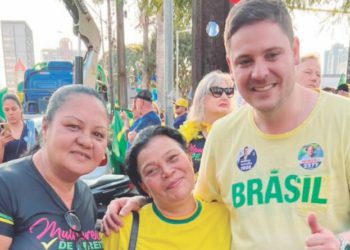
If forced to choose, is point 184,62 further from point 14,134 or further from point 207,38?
point 207,38

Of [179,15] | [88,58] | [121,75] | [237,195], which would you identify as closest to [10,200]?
[237,195]

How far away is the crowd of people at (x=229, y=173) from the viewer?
1.42 meters

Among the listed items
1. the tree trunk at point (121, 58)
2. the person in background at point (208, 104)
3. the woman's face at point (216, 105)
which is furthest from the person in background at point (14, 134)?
the tree trunk at point (121, 58)

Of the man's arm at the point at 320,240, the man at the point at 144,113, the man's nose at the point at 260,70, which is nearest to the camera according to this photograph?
the man's arm at the point at 320,240

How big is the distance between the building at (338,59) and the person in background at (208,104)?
802 cm

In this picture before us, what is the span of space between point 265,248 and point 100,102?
98 centimetres

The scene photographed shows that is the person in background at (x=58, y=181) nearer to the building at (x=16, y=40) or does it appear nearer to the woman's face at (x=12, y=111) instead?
the woman's face at (x=12, y=111)

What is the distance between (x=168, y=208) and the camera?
5.95 ft

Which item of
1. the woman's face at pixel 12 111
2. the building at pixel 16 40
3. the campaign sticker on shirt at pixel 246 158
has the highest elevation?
the building at pixel 16 40

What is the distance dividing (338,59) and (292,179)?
55.6 metres

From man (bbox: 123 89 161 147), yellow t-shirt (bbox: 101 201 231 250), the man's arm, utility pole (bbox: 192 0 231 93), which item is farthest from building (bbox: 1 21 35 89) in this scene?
the man's arm

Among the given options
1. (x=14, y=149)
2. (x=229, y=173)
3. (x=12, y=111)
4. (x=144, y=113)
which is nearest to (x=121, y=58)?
(x=144, y=113)

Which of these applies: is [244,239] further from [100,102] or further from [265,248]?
[100,102]

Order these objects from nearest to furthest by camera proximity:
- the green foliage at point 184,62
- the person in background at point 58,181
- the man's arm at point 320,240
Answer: the man's arm at point 320,240, the person in background at point 58,181, the green foliage at point 184,62
